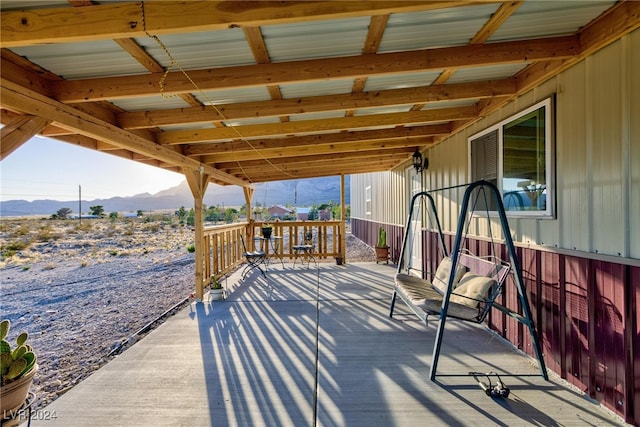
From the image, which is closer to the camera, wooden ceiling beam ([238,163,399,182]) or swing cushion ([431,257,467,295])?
swing cushion ([431,257,467,295])

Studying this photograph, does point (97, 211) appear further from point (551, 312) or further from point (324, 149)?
point (551, 312)

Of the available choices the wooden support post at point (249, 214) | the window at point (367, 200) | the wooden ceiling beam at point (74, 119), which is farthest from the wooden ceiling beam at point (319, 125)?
the window at point (367, 200)

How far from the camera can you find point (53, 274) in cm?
959

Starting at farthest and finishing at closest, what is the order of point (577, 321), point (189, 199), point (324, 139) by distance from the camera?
point (189, 199), point (324, 139), point (577, 321)

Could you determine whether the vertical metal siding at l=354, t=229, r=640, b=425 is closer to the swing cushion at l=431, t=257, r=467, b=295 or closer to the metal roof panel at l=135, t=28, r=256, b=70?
the swing cushion at l=431, t=257, r=467, b=295

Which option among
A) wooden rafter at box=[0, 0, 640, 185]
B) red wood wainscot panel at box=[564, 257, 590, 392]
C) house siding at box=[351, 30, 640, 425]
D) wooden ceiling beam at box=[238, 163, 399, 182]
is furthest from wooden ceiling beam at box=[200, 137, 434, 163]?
red wood wainscot panel at box=[564, 257, 590, 392]

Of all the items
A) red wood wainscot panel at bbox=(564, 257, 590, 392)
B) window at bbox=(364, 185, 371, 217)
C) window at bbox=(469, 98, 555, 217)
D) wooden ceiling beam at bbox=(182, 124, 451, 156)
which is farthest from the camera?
window at bbox=(364, 185, 371, 217)

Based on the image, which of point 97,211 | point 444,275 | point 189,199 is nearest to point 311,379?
point 444,275

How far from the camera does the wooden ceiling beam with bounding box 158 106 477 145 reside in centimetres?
369

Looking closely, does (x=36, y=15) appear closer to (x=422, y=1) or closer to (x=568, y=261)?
(x=422, y=1)

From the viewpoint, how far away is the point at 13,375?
1.73m

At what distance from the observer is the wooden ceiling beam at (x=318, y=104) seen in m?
2.95

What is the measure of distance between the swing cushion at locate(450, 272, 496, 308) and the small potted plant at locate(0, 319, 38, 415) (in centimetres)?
299

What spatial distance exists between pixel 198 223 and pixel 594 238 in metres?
4.68
